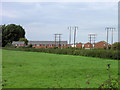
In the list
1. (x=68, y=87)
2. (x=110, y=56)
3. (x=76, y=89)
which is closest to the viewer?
(x=76, y=89)

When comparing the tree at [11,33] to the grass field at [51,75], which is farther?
the tree at [11,33]

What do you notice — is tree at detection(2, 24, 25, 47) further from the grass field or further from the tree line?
the grass field

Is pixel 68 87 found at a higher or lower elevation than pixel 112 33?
lower

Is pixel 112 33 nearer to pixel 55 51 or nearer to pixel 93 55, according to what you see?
pixel 55 51

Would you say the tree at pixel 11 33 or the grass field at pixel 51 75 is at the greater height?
the tree at pixel 11 33

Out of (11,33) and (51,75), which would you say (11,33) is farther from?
(51,75)

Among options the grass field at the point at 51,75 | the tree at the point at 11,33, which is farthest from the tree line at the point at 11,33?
the grass field at the point at 51,75

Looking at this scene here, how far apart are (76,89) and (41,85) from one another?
155 cm

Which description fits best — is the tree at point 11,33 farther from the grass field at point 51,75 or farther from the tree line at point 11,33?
the grass field at point 51,75

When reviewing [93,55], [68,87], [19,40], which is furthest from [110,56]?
[19,40]

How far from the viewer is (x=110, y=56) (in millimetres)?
31812

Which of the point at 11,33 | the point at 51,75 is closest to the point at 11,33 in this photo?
the point at 11,33

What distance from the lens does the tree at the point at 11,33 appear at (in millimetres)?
73438

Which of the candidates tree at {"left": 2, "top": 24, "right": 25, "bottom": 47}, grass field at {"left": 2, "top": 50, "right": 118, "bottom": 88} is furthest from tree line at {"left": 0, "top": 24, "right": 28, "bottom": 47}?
grass field at {"left": 2, "top": 50, "right": 118, "bottom": 88}
